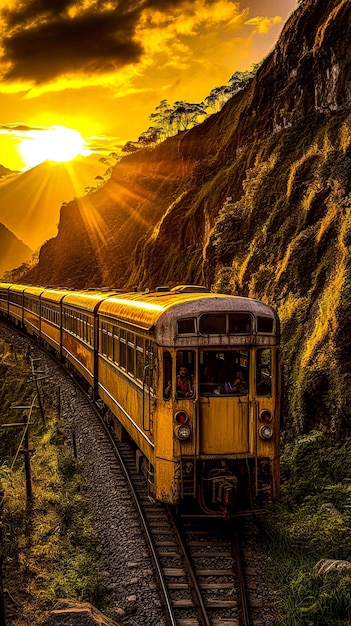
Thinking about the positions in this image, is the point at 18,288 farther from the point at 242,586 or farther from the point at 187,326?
the point at 242,586

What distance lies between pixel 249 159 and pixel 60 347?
1736 centimetres

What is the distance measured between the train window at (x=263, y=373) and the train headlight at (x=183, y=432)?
1.28m

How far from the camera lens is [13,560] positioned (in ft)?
32.0

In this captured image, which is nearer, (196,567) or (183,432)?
(196,567)

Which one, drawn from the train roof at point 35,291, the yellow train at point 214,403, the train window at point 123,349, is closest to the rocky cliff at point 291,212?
the yellow train at point 214,403

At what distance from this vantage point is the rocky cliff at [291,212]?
14672 millimetres

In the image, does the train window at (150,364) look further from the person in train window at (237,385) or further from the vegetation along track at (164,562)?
the vegetation along track at (164,562)

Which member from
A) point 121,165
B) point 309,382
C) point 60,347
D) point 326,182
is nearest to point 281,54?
point 326,182

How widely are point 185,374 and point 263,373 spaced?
1312 mm

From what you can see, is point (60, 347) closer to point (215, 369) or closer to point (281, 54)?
point (215, 369)

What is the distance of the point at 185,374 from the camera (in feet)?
31.5

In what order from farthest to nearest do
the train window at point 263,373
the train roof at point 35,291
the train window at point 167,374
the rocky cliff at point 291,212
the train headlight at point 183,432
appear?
the train roof at point 35,291 → the rocky cliff at point 291,212 → the train window at point 263,373 → the train window at point 167,374 → the train headlight at point 183,432

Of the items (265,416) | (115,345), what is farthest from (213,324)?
(115,345)

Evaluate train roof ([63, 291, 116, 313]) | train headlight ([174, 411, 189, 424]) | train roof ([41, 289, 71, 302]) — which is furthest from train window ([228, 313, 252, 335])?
train roof ([41, 289, 71, 302])
